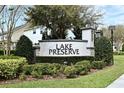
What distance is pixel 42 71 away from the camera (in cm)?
1363

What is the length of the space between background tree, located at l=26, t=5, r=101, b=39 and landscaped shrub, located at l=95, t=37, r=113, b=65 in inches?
188

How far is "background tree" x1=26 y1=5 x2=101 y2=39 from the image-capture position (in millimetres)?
23602

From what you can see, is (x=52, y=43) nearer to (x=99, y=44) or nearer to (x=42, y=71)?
(x=99, y=44)

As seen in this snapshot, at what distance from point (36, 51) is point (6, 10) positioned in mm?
4473

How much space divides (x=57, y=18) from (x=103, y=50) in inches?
257

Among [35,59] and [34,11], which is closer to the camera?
[35,59]

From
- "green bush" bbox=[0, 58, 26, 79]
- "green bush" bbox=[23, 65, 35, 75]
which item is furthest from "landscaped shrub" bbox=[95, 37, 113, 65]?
"green bush" bbox=[0, 58, 26, 79]

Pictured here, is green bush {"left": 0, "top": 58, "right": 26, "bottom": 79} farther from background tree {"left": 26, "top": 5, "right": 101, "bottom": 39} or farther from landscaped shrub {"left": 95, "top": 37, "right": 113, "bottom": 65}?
background tree {"left": 26, "top": 5, "right": 101, "bottom": 39}

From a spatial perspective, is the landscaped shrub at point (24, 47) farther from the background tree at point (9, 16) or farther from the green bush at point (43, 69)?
the green bush at point (43, 69)

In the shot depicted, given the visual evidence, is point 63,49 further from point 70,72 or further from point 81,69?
point 70,72

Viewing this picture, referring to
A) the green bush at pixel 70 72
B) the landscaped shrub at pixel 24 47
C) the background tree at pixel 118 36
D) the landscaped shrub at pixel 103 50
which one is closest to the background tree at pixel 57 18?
the landscaped shrub at pixel 103 50

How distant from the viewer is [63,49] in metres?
19.0
